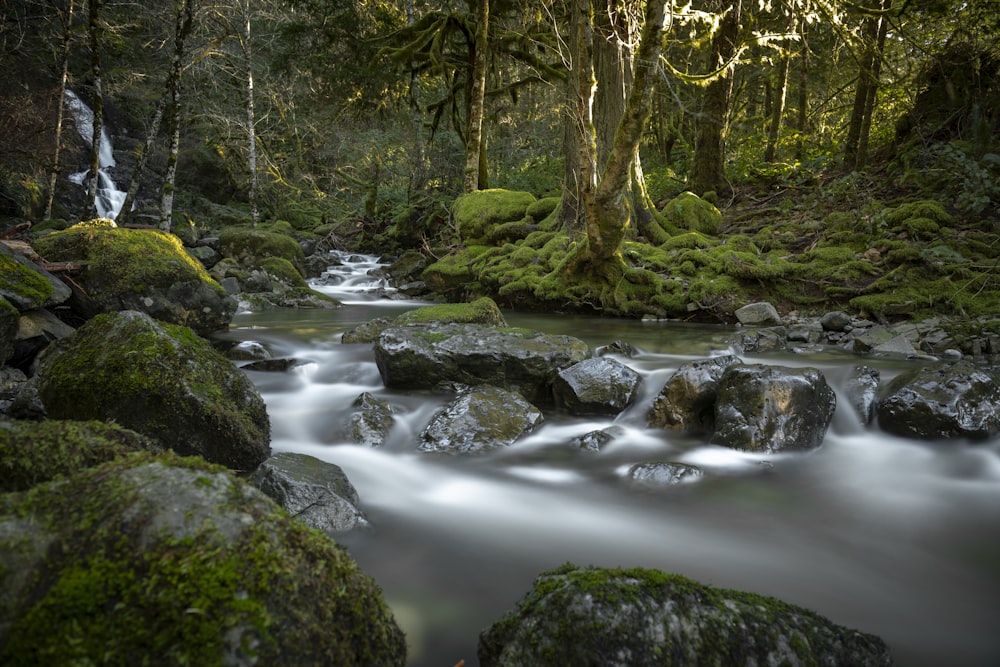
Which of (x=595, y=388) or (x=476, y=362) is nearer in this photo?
(x=595, y=388)

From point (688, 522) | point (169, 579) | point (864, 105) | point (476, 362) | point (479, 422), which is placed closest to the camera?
point (169, 579)

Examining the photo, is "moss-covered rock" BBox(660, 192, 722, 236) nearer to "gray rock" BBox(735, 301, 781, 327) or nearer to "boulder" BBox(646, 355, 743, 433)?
"gray rock" BBox(735, 301, 781, 327)

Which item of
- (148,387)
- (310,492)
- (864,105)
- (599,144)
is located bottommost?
(310,492)

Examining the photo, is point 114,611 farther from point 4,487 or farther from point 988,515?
point 988,515

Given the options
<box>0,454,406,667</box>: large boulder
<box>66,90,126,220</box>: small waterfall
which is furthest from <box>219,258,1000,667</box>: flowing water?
<box>66,90,126,220</box>: small waterfall

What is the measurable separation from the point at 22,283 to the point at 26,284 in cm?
3

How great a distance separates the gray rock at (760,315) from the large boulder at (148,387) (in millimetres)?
7485

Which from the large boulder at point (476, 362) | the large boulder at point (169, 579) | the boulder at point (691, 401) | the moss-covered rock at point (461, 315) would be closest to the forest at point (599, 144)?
the moss-covered rock at point (461, 315)

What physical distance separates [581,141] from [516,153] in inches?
660

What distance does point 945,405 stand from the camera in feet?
14.6

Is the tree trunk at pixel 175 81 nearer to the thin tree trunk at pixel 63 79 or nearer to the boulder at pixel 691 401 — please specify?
the thin tree trunk at pixel 63 79

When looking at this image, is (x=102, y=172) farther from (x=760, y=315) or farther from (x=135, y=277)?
(x=760, y=315)

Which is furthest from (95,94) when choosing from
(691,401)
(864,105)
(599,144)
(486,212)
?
(864,105)

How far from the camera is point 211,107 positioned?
1908cm
